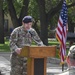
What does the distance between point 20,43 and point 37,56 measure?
80 cm

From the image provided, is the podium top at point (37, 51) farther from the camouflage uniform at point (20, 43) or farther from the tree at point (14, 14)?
the tree at point (14, 14)

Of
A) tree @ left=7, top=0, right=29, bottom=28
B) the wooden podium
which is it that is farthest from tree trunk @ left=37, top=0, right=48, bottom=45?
the wooden podium

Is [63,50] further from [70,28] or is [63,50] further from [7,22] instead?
[7,22]

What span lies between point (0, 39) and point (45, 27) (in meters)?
9.32

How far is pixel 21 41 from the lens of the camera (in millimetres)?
7566

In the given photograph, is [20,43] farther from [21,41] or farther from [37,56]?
[37,56]

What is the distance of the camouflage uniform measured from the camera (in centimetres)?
750

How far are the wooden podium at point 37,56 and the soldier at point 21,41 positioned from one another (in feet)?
1.62

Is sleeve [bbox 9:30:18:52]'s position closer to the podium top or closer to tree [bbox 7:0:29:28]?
the podium top

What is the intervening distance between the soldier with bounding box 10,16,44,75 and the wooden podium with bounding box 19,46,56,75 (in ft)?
1.62

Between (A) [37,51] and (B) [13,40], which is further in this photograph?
(B) [13,40]

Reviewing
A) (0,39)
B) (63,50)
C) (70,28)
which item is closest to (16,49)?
(63,50)

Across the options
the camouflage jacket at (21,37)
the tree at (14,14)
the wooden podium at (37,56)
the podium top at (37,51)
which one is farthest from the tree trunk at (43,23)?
the podium top at (37,51)

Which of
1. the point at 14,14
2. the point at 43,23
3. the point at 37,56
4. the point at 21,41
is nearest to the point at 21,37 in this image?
the point at 21,41
